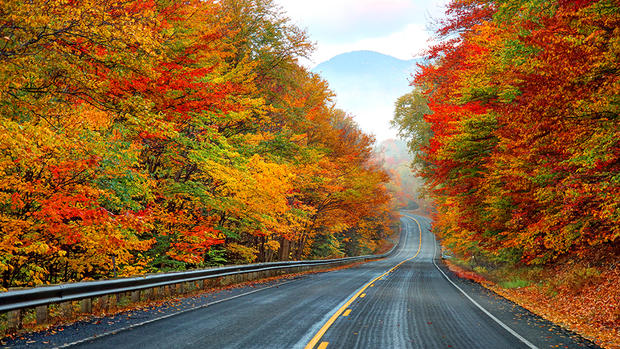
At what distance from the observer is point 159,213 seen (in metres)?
13.0

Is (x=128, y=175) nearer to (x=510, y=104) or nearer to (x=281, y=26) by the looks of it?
(x=510, y=104)

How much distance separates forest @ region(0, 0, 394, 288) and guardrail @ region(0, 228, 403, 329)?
0.88 metres

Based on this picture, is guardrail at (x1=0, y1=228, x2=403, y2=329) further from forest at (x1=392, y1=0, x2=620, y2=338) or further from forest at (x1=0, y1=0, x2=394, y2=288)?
forest at (x1=392, y1=0, x2=620, y2=338)

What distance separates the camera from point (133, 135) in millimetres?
11227

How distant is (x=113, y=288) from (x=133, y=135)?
461 cm

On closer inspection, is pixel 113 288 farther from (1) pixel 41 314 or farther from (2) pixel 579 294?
(2) pixel 579 294

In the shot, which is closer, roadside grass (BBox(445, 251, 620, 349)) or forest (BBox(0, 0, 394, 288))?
forest (BBox(0, 0, 394, 288))

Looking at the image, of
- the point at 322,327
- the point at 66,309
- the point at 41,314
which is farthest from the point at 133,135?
the point at 322,327

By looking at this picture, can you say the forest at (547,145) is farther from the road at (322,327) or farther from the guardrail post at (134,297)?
the guardrail post at (134,297)

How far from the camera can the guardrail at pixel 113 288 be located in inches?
246

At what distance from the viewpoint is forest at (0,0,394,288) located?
762 cm

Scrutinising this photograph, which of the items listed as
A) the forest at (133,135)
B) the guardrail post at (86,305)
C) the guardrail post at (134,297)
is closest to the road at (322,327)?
the guardrail post at (86,305)

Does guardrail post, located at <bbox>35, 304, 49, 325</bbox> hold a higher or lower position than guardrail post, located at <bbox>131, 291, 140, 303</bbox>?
higher

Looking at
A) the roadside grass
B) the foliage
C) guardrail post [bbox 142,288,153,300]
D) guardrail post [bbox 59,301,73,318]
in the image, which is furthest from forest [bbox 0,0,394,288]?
the roadside grass
